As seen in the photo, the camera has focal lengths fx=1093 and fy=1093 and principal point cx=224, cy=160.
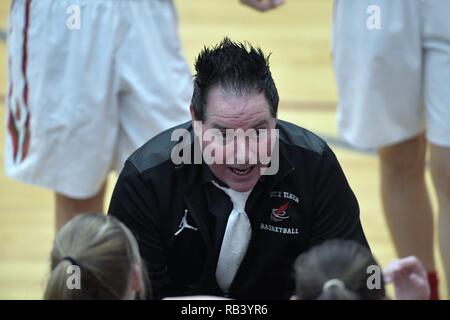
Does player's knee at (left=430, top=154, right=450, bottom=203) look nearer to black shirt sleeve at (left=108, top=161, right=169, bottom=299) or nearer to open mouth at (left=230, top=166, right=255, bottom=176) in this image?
open mouth at (left=230, top=166, right=255, bottom=176)

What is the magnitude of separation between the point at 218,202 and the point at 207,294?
0.76ft

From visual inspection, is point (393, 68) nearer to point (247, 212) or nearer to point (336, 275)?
point (247, 212)

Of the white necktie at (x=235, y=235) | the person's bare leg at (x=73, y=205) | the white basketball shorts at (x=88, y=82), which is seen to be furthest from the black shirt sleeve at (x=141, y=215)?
the person's bare leg at (x=73, y=205)

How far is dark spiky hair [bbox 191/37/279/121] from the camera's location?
2.60 meters

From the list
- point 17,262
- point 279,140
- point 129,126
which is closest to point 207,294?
point 279,140

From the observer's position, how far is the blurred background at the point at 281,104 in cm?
398

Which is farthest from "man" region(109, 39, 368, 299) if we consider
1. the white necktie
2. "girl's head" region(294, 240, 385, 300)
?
"girl's head" region(294, 240, 385, 300)

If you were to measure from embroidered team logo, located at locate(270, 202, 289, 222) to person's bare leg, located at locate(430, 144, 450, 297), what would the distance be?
76 centimetres

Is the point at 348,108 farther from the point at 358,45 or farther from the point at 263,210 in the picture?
the point at 263,210

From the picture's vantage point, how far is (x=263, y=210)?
2.70 m

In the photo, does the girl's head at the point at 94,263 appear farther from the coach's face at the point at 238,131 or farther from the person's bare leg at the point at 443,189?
the person's bare leg at the point at 443,189

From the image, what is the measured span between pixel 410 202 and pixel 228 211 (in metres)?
1.08

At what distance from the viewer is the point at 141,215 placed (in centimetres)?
269

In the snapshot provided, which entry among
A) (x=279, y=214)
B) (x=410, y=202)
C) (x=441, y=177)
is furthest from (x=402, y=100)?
(x=279, y=214)
